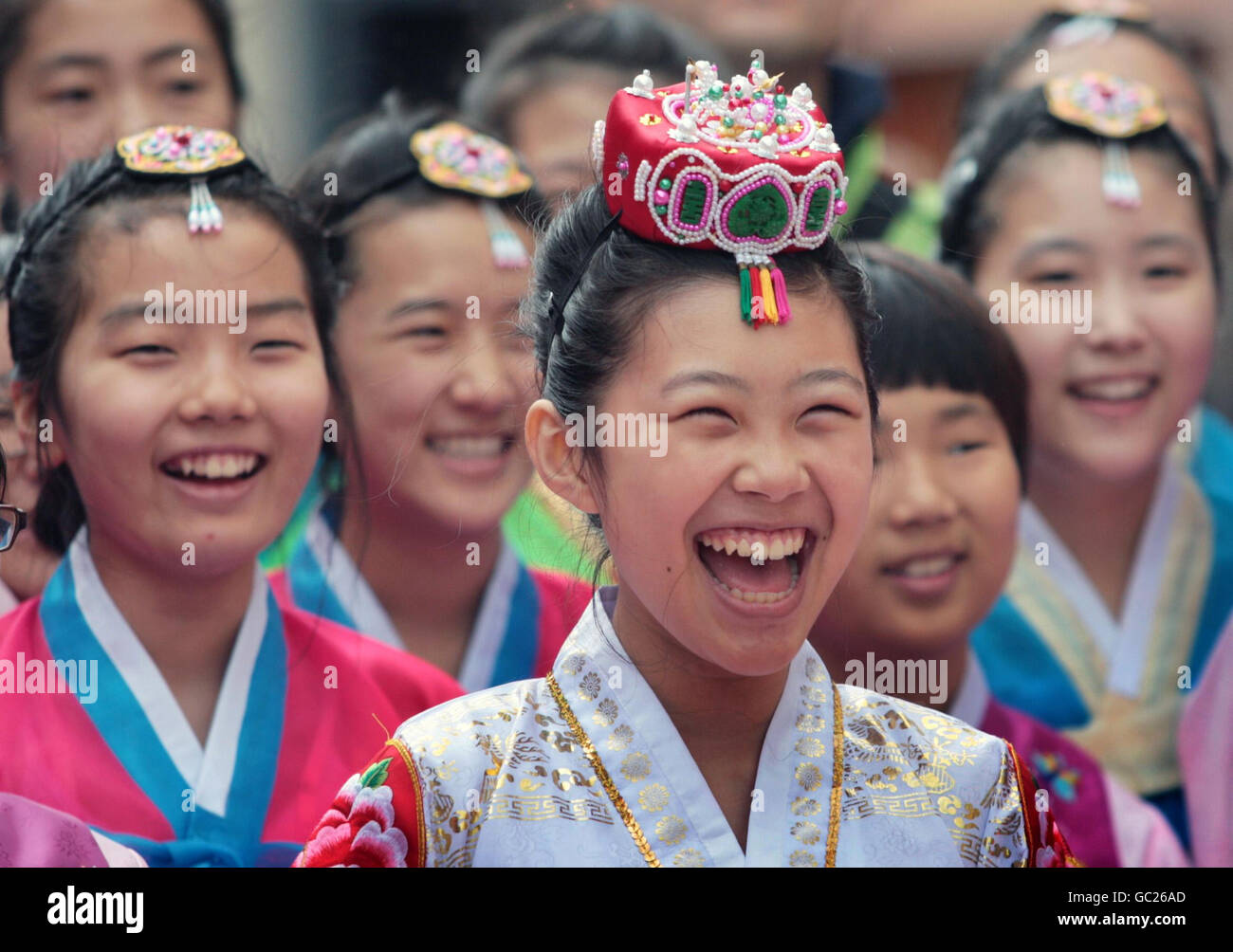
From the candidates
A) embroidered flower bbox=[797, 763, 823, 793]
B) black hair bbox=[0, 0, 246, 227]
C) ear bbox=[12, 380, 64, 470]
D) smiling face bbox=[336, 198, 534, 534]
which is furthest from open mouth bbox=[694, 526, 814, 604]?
black hair bbox=[0, 0, 246, 227]

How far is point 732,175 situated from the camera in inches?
Result: 67.8

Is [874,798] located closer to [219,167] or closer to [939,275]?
[939,275]

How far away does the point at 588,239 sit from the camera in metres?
1.84

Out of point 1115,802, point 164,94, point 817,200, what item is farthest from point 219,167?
point 1115,802

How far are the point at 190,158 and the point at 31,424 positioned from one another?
444 millimetres

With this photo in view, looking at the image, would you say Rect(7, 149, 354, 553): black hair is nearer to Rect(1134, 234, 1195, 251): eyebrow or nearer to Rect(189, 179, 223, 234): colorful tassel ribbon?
Rect(189, 179, 223, 234): colorful tassel ribbon

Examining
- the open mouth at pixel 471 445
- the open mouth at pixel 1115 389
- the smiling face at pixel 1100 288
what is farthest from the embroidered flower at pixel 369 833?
the open mouth at pixel 1115 389

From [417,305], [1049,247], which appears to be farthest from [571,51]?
[1049,247]

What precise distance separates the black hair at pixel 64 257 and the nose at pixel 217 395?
188mm

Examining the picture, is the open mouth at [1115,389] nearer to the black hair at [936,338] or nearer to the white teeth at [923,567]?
the black hair at [936,338]

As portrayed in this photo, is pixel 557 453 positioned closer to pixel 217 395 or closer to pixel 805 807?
pixel 805 807

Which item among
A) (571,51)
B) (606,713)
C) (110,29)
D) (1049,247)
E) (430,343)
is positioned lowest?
(606,713)

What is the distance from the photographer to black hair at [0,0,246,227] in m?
2.59

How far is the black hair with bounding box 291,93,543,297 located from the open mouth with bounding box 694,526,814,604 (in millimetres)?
856
